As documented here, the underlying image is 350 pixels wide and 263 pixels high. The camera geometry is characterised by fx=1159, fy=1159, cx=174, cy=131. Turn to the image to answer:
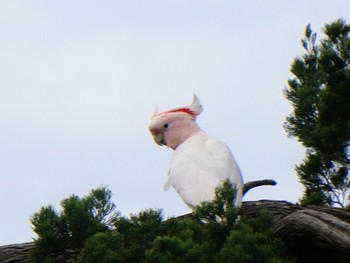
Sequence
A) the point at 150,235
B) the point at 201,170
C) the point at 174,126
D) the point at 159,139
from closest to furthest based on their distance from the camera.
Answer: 1. the point at 150,235
2. the point at 201,170
3. the point at 174,126
4. the point at 159,139

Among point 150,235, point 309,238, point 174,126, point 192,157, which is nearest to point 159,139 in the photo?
point 174,126

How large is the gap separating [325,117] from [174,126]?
134 cm

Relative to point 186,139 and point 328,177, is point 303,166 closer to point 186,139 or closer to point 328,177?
point 328,177

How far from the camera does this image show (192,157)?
8.66 m

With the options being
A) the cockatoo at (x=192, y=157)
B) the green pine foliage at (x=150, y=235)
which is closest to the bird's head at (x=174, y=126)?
the cockatoo at (x=192, y=157)

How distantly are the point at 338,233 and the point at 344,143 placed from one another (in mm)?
1958

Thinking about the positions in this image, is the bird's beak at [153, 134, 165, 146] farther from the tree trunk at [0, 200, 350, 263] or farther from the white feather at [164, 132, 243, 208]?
the tree trunk at [0, 200, 350, 263]

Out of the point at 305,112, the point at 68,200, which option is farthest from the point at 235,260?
the point at 305,112

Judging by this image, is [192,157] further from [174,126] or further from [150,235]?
[150,235]

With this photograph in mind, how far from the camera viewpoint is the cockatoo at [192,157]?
823cm

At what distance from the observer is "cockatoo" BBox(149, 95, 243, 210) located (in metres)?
8.23

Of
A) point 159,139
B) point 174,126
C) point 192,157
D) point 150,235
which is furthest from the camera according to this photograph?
point 159,139

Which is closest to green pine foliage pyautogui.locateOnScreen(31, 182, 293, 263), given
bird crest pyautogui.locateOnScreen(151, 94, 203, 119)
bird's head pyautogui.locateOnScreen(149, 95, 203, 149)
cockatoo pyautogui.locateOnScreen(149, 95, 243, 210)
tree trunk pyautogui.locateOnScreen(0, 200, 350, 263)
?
tree trunk pyautogui.locateOnScreen(0, 200, 350, 263)

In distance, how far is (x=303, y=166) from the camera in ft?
28.9
